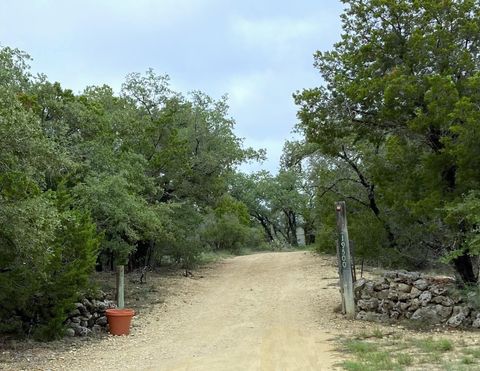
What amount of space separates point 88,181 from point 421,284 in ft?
27.7

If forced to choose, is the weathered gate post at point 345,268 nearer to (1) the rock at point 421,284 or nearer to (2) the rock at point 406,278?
(2) the rock at point 406,278

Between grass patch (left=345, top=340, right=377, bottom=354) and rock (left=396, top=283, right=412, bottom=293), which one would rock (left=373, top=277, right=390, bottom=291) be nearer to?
rock (left=396, top=283, right=412, bottom=293)

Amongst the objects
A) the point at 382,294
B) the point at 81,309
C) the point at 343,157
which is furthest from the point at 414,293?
the point at 343,157

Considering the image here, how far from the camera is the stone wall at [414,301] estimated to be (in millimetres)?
10977

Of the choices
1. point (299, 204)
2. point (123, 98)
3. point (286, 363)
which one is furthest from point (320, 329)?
point (299, 204)

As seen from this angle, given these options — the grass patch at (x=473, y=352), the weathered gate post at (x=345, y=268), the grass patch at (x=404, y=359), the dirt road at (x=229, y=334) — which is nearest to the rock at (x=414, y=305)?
the weathered gate post at (x=345, y=268)

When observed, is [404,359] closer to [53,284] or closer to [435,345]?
[435,345]

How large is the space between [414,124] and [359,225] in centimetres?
665

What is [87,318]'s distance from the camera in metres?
11.9

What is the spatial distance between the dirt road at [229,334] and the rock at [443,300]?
2.21 metres

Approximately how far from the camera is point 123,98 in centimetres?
2330

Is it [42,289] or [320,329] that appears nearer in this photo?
[42,289]

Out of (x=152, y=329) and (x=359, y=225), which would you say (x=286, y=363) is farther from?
(x=359, y=225)

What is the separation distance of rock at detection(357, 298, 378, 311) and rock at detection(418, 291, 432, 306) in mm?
1058
